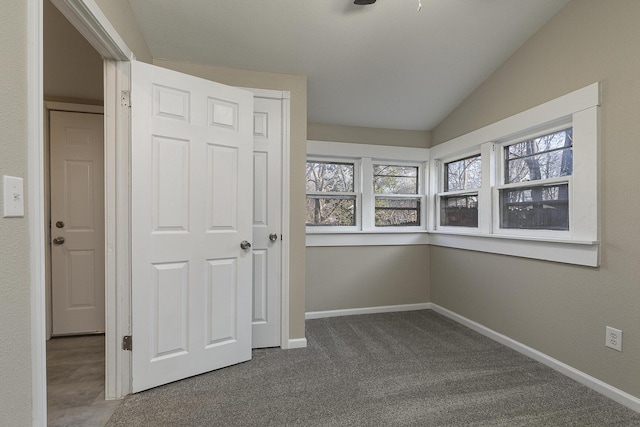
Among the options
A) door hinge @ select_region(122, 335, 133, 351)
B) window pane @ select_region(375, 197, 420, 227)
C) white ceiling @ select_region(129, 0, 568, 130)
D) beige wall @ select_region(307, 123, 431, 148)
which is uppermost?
white ceiling @ select_region(129, 0, 568, 130)

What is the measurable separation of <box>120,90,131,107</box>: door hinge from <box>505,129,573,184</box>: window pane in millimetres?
2934

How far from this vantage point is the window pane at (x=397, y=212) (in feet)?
11.9

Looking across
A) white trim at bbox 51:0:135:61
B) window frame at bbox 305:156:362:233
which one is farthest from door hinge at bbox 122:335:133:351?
window frame at bbox 305:156:362:233

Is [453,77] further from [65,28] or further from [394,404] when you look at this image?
[65,28]

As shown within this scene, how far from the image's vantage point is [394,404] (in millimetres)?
1816

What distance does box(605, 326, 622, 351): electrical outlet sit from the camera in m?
1.88

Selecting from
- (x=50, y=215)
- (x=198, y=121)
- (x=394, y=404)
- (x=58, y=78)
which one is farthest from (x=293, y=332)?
(x=58, y=78)

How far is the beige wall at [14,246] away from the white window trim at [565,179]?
284 cm

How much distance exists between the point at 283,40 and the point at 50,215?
2501mm

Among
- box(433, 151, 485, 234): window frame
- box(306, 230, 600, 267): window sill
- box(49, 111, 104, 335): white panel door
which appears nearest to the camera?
box(306, 230, 600, 267): window sill

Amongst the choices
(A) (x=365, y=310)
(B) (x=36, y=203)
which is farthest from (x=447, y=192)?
(B) (x=36, y=203)

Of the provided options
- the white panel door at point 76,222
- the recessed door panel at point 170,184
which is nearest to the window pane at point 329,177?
the recessed door panel at point 170,184

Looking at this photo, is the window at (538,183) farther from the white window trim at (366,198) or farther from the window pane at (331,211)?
the window pane at (331,211)

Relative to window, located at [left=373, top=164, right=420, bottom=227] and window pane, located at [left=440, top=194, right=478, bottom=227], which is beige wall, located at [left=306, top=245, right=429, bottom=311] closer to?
window, located at [left=373, top=164, right=420, bottom=227]
